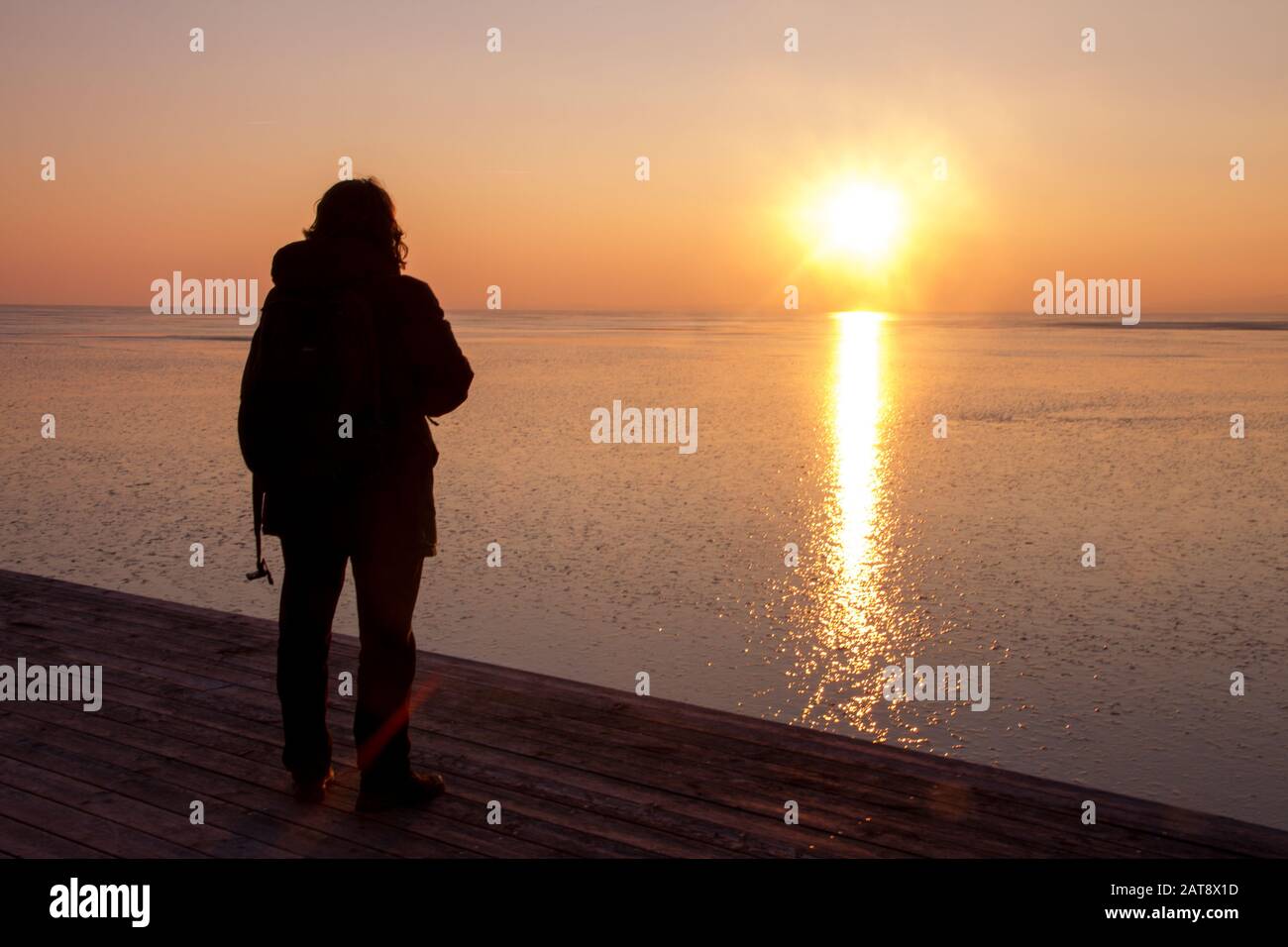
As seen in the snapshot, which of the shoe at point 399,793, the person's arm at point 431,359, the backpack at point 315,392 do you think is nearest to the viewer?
the backpack at point 315,392

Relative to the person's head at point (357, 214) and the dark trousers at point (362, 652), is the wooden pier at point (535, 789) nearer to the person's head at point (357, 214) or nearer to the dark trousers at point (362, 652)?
the dark trousers at point (362, 652)

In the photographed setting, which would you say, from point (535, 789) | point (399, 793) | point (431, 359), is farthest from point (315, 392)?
point (535, 789)

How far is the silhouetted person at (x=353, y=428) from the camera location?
134 inches

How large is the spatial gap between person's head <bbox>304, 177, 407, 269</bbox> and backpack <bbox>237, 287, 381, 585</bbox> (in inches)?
7.7

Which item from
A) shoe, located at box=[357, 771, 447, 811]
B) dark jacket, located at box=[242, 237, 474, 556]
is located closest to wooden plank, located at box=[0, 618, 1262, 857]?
shoe, located at box=[357, 771, 447, 811]

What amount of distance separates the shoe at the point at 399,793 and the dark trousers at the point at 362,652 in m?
0.03

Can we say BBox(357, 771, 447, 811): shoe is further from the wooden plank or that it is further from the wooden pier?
Answer: the wooden plank

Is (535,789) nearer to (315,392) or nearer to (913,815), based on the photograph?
(913,815)

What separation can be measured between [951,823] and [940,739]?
250cm

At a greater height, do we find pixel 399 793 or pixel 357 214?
pixel 357 214

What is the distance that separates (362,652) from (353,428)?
0.75 metres

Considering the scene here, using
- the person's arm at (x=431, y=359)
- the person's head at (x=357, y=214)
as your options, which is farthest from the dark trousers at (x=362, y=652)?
the person's head at (x=357, y=214)

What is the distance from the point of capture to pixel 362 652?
368cm

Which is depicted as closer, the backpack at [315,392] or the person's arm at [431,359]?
the backpack at [315,392]
